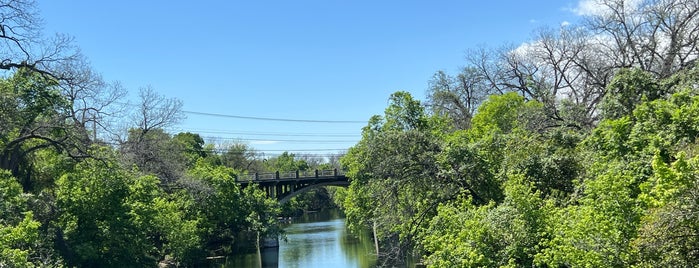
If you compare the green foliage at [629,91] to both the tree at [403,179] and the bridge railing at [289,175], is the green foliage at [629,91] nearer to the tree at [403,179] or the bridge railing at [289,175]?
the tree at [403,179]

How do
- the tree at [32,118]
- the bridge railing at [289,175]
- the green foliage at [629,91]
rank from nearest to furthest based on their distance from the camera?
the green foliage at [629,91] < the tree at [32,118] < the bridge railing at [289,175]

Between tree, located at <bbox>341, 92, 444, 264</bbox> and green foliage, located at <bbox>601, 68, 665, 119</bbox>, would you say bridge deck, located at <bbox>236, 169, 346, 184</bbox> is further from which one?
green foliage, located at <bbox>601, 68, 665, 119</bbox>

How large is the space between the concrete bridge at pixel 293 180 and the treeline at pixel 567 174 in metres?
18.0

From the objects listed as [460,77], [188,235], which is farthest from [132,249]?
[460,77]

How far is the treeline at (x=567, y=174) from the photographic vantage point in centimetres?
849

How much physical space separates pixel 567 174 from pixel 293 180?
34.4 m

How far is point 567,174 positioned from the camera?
15.3 meters

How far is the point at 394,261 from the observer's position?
1912 cm

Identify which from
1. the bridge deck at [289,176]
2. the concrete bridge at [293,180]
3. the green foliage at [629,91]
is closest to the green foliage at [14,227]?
the green foliage at [629,91]

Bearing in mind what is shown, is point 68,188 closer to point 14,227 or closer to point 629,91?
point 14,227

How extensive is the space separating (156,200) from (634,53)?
77.3ft

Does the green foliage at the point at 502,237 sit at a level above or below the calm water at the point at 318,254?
above

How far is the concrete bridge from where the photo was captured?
47625 millimetres

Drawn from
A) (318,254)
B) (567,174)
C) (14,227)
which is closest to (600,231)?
(567,174)
